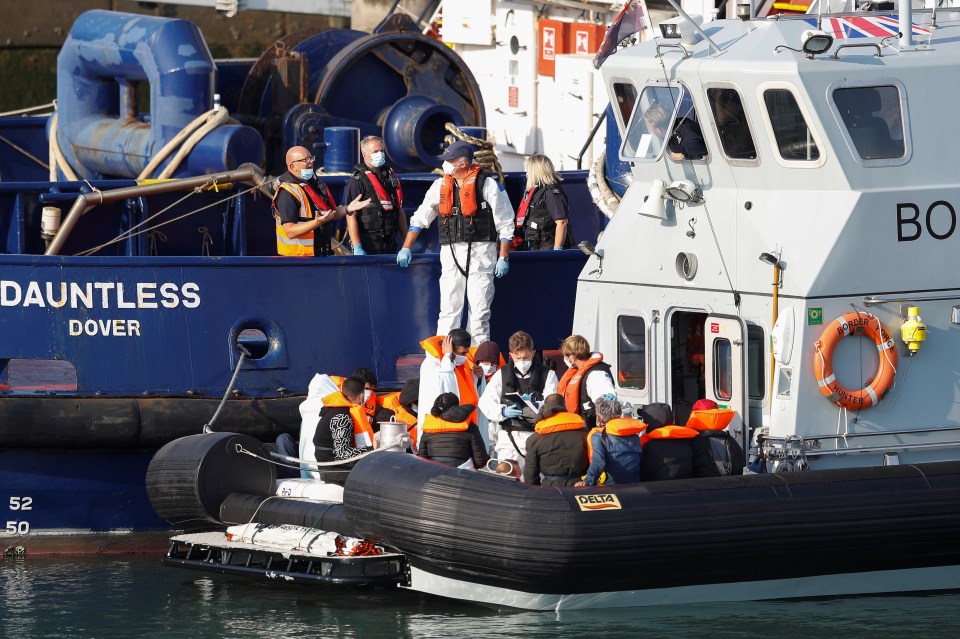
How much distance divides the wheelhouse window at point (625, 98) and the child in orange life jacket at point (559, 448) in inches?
74.9

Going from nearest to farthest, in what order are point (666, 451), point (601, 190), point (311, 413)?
point (666, 451) < point (311, 413) < point (601, 190)

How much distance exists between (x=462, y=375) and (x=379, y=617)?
146cm

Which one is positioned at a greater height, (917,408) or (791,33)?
(791,33)

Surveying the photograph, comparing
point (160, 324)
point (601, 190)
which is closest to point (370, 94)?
point (601, 190)

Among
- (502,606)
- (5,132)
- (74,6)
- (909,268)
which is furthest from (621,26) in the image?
(74,6)

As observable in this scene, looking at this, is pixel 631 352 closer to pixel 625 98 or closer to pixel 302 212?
pixel 625 98

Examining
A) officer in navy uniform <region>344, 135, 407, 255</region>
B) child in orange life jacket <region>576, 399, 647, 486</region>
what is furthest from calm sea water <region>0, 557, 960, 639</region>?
officer in navy uniform <region>344, 135, 407, 255</region>

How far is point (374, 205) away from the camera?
10.5 meters

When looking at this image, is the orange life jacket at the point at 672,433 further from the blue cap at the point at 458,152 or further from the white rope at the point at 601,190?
the white rope at the point at 601,190

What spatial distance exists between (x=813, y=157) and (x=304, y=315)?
3346 mm

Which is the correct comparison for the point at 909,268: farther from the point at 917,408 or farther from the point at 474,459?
the point at 474,459

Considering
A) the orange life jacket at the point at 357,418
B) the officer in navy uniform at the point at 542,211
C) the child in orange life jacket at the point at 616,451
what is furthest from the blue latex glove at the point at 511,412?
the officer in navy uniform at the point at 542,211

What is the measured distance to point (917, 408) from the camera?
27.7 ft

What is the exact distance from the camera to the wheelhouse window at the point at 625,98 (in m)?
9.03
